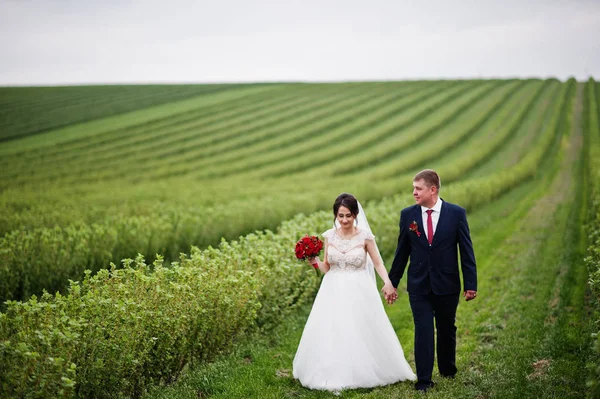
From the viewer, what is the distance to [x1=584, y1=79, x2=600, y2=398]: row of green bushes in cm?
488

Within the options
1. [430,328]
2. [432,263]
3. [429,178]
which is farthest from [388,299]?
[429,178]

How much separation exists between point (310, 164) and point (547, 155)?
18452mm

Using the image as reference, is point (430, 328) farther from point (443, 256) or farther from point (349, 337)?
point (349, 337)

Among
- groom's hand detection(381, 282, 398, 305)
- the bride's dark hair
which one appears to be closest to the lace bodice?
the bride's dark hair

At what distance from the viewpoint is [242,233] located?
19.2m

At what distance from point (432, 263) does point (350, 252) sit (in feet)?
3.62

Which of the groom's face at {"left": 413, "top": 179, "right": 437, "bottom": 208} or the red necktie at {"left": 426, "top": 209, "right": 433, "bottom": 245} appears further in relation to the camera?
the red necktie at {"left": 426, "top": 209, "right": 433, "bottom": 245}

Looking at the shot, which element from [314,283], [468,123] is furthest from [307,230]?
[468,123]

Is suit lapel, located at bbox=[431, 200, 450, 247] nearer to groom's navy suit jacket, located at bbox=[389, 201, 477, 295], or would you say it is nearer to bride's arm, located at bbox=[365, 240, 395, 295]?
groom's navy suit jacket, located at bbox=[389, 201, 477, 295]

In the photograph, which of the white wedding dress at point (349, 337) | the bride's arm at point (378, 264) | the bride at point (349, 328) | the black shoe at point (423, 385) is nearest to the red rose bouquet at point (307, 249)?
the bride at point (349, 328)

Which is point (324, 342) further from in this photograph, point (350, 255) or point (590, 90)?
point (590, 90)

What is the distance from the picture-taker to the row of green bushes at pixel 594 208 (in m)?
4.88

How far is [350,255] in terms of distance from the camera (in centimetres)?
725

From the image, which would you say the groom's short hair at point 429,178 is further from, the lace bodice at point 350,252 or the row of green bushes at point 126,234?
the row of green bushes at point 126,234
